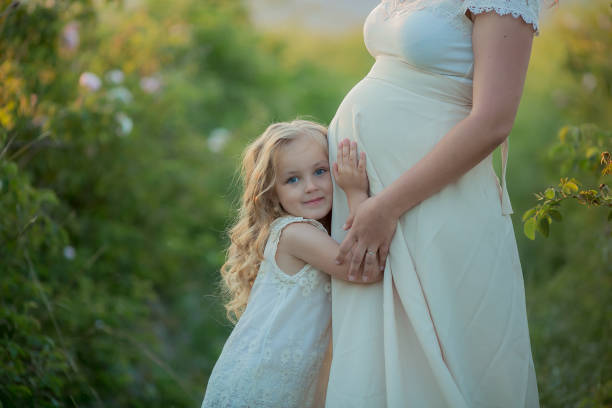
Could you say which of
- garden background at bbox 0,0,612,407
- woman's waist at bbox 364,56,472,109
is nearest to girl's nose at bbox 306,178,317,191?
woman's waist at bbox 364,56,472,109

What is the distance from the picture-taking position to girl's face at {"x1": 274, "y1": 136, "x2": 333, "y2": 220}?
198 centimetres

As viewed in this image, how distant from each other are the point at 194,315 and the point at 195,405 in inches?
65.7

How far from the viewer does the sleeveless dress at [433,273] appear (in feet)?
5.33

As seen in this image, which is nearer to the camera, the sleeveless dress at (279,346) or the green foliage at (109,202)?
the sleeveless dress at (279,346)

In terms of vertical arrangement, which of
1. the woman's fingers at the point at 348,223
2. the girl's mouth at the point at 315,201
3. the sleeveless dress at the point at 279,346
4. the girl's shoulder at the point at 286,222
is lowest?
the sleeveless dress at the point at 279,346

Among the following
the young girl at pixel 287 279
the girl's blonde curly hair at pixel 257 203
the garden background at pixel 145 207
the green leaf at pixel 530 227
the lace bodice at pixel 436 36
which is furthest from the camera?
the garden background at pixel 145 207

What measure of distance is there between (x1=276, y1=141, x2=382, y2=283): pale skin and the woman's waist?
241mm

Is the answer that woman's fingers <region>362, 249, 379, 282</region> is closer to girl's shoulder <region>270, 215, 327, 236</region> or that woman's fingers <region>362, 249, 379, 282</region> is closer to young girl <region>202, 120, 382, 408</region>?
young girl <region>202, 120, 382, 408</region>

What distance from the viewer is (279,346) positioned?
1914 mm

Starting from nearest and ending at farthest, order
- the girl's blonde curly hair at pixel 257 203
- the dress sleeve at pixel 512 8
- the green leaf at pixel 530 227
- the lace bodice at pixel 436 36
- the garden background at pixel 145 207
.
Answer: the dress sleeve at pixel 512 8, the lace bodice at pixel 436 36, the green leaf at pixel 530 227, the girl's blonde curly hair at pixel 257 203, the garden background at pixel 145 207

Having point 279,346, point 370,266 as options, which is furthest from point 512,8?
point 279,346

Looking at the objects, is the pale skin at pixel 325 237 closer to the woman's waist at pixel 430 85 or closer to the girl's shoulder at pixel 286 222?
the girl's shoulder at pixel 286 222

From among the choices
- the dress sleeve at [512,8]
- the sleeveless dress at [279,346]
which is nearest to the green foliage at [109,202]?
the sleeveless dress at [279,346]

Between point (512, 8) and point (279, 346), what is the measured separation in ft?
4.01
